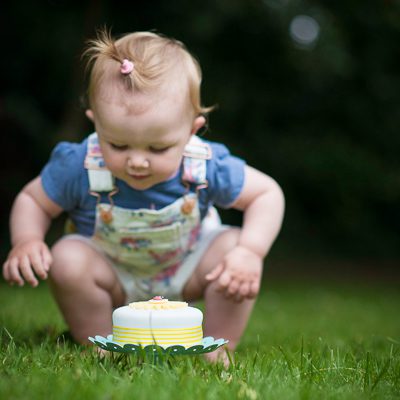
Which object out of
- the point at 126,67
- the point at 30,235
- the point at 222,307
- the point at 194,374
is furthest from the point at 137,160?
the point at 194,374

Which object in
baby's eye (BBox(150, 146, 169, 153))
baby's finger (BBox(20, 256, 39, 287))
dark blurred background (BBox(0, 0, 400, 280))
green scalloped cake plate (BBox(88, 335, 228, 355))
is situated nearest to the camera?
green scalloped cake plate (BBox(88, 335, 228, 355))

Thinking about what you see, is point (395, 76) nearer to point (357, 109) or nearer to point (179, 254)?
point (357, 109)

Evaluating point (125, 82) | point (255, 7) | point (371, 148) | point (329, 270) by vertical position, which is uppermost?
point (255, 7)

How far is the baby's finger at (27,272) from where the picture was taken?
6.65ft

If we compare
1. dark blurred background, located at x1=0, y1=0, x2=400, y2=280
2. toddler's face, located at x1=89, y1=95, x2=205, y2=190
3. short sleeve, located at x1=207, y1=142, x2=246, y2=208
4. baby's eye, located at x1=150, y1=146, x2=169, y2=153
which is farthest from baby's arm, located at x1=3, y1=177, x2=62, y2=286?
dark blurred background, located at x1=0, y1=0, x2=400, y2=280

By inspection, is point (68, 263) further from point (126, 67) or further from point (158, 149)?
point (126, 67)

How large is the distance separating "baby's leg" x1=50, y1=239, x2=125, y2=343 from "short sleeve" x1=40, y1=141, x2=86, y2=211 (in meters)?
0.17

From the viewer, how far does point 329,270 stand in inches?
344

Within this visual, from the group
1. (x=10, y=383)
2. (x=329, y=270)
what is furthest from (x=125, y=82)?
(x=329, y=270)

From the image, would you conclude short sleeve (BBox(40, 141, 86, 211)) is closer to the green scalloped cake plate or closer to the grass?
the grass

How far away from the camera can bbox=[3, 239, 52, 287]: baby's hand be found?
206cm

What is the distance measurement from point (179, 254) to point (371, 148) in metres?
6.89

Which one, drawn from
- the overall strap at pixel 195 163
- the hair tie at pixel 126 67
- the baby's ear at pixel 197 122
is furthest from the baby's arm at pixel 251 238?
the hair tie at pixel 126 67

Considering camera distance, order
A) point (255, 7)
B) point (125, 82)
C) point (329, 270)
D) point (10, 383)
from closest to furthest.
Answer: point (10, 383)
point (125, 82)
point (255, 7)
point (329, 270)
